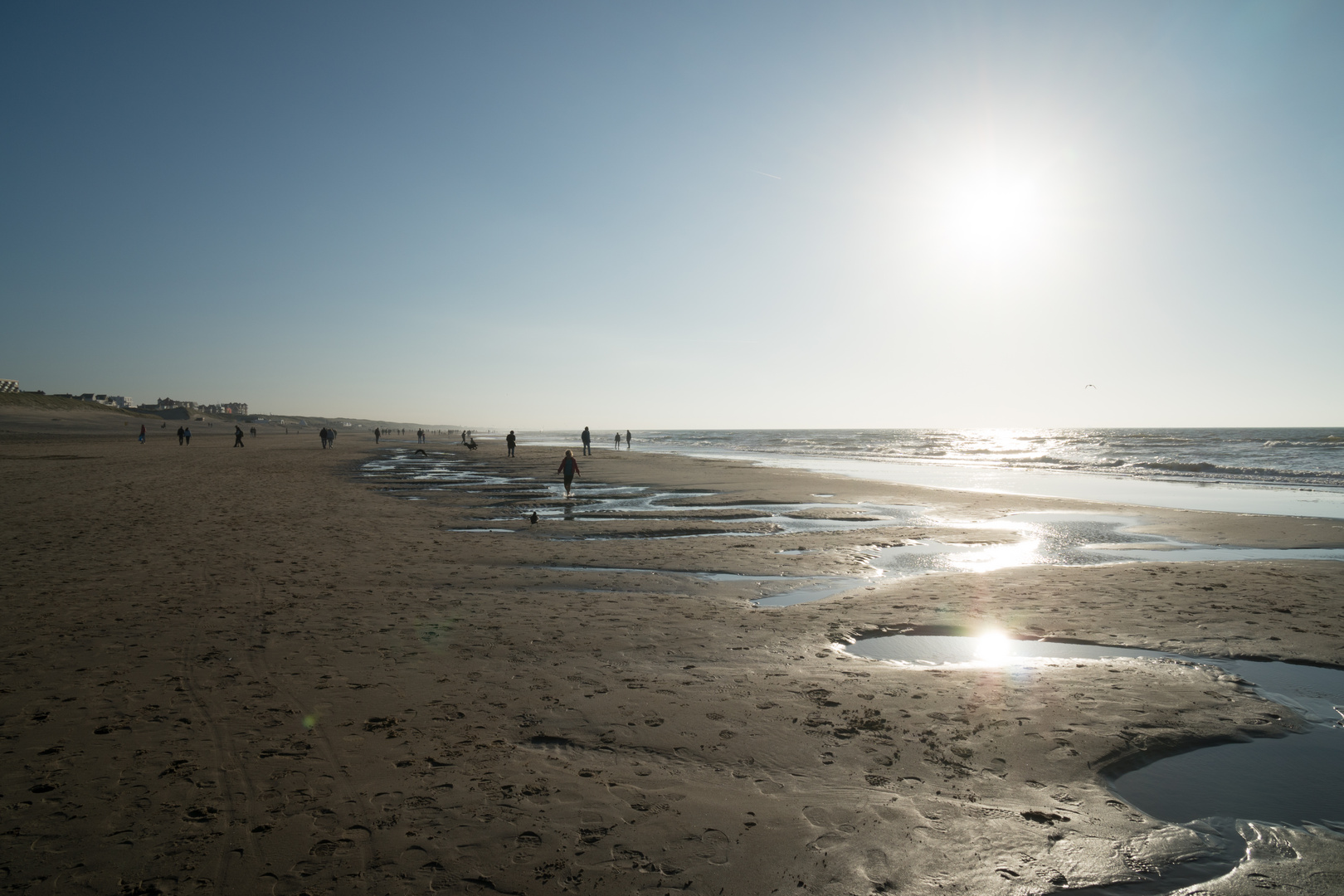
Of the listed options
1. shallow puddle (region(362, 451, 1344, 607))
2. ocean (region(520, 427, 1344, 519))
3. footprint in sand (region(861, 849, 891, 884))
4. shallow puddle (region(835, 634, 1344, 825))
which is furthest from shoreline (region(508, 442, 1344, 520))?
footprint in sand (region(861, 849, 891, 884))

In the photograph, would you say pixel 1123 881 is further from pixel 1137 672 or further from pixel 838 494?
pixel 838 494

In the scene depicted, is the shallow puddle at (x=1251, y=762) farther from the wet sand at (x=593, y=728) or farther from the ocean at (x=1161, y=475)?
the ocean at (x=1161, y=475)

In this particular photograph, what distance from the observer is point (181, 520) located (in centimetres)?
1589

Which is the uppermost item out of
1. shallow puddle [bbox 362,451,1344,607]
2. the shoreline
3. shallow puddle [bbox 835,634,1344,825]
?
the shoreline

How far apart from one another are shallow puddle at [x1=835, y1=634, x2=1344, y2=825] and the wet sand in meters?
0.22

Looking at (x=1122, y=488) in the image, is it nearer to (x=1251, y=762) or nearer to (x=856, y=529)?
(x=856, y=529)

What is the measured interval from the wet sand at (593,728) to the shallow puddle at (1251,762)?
223 millimetres

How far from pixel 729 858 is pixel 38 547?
48.3 ft

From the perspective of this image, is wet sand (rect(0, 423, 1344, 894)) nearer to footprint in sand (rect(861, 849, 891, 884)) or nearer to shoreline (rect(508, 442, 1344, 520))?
footprint in sand (rect(861, 849, 891, 884))

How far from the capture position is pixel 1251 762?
523cm

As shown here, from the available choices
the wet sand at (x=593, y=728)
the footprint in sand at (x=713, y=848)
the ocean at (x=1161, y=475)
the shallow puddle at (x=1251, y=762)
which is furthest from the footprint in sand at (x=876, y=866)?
the ocean at (x=1161, y=475)

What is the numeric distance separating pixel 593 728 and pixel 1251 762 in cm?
526

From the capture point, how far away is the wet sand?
3.81m

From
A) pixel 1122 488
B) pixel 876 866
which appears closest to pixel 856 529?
pixel 876 866
